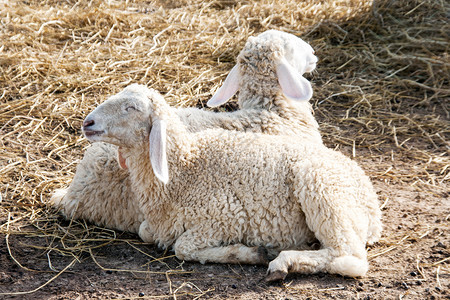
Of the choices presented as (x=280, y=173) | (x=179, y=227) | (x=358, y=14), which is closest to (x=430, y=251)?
(x=280, y=173)

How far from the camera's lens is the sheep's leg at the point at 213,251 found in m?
4.04

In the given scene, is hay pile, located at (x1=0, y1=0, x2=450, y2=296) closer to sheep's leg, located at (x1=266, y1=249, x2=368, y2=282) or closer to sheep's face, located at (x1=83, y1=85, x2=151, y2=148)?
sheep's face, located at (x1=83, y1=85, x2=151, y2=148)

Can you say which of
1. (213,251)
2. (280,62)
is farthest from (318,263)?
(280,62)

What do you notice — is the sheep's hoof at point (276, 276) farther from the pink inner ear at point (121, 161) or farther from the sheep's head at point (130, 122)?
the pink inner ear at point (121, 161)

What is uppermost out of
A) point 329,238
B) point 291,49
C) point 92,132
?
point 291,49

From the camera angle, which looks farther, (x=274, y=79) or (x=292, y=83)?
(x=274, y=79)

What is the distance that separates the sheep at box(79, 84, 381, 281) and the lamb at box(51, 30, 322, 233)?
0.33m

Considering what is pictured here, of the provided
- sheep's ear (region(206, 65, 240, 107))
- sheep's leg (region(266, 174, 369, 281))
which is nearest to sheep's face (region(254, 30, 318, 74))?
sheep's ear (region(206, 65, 240, 107))

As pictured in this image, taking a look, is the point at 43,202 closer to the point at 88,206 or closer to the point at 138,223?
the point at 88,206

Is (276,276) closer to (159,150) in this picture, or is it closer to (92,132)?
(159,150)

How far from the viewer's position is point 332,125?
21.2ft

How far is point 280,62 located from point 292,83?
0.22 meters

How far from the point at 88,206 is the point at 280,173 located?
1397mm

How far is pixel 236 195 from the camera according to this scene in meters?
4.14
